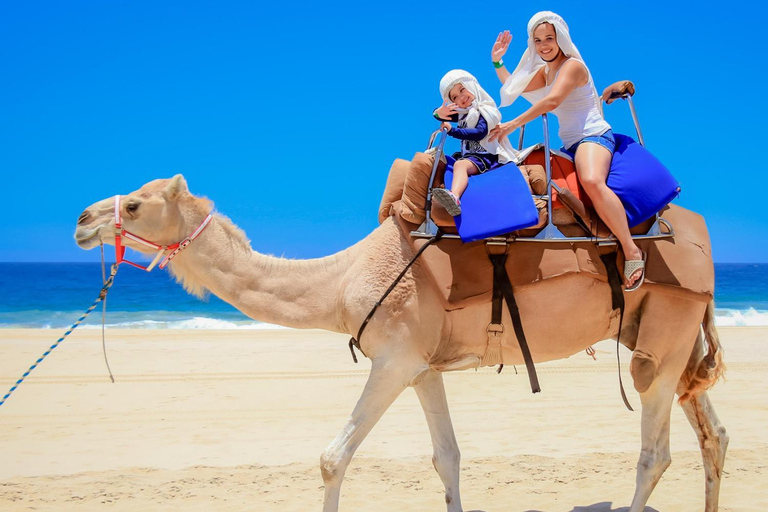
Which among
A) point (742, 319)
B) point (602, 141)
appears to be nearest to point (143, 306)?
point (742, 319)

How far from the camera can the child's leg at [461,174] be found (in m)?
4.52

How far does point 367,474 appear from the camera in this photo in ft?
22.5

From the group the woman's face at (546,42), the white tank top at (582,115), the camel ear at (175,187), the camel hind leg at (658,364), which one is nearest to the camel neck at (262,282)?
the camel ear at (175,187)

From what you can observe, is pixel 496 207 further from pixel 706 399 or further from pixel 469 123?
pixel 706 399

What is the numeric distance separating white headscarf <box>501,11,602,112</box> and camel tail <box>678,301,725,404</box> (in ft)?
5.80

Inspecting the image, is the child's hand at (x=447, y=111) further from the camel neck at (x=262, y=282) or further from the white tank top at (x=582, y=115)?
the camel neck at (x=262, y=282)

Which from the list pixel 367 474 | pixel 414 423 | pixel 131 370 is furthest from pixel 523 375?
pixel 131 370

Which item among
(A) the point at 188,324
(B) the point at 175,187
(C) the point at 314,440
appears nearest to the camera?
(B) the point at 175,187

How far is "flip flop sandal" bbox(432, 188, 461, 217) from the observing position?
433 cm

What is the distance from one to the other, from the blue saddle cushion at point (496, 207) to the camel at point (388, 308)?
0.44 metres

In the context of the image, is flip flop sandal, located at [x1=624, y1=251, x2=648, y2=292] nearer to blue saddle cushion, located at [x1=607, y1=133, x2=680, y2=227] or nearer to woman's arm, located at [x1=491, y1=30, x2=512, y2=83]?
blue saddle cushion, located at [x1=607, y1=133, x2=680, y2=227]

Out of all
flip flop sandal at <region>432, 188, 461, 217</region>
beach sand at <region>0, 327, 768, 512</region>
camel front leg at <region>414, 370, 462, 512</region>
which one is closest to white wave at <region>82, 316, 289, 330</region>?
beach sand at <region>0, 327, 768, 512</region>

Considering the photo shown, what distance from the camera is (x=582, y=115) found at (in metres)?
4.90

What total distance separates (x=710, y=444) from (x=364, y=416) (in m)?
2.71
